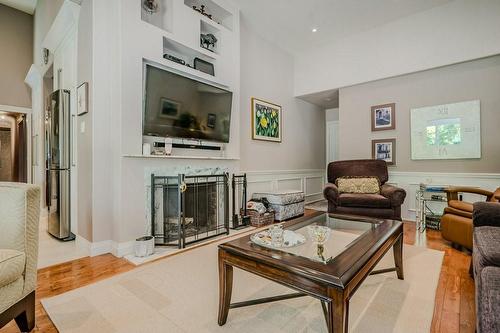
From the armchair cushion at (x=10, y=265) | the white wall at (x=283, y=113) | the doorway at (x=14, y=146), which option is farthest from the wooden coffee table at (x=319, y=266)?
the doorway at (x=14, y=146)

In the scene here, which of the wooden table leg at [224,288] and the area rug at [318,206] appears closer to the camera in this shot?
the wooden table leg at [224,288]

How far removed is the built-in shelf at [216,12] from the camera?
3.32 meters

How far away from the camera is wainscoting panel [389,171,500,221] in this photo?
331 cm

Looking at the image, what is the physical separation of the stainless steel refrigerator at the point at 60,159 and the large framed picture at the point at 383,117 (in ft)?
15.1

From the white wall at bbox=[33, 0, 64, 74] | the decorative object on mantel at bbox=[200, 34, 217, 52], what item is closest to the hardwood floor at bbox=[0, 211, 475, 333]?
the decorative object on mantel at bbox=[200, 34, 217, 52]

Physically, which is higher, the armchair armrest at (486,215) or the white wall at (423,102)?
the white wall at (423,102)

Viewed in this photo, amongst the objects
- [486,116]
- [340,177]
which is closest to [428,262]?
[340,177]

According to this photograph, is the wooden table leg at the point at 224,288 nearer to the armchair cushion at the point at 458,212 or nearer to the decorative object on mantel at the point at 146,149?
the decorative object on mantel at the point at 146,149

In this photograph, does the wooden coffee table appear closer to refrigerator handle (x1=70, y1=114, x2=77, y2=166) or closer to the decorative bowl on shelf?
the decorative bowl on shelf

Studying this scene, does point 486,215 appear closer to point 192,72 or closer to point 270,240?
point 270,240

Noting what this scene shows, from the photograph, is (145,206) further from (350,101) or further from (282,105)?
(350,101)

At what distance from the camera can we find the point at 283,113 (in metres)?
4.86

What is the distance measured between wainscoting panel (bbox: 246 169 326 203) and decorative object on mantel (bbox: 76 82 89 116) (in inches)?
93.2

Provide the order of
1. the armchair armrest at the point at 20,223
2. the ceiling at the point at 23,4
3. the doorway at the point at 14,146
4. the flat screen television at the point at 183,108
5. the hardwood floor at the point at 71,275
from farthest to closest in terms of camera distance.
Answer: the doorway at the point at 14,146
the ceiling at the point at 23,4
the flat screen television at the point at 183,108
the hardwood floor at the point at 71,275
the armchair armrest at the point at 20,223
